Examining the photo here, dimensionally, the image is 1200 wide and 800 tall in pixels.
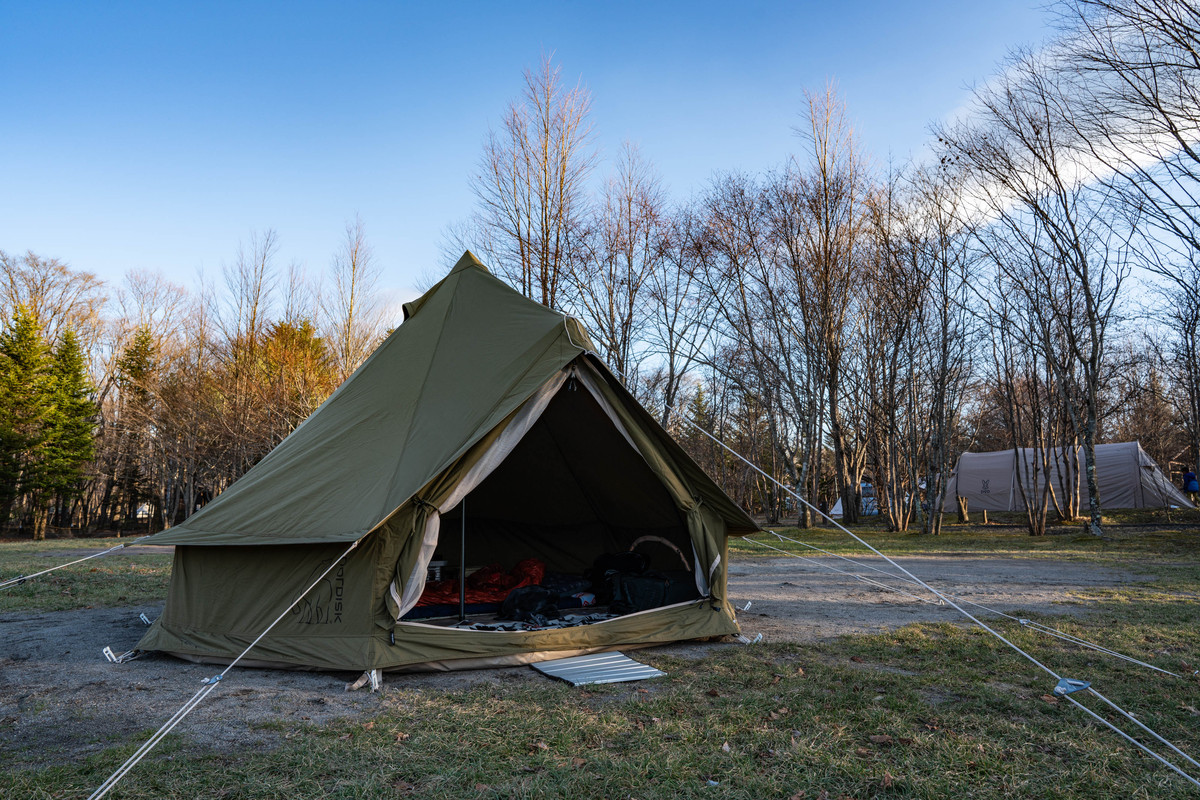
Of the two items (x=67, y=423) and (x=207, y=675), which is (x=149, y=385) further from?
(x=207, y=675)

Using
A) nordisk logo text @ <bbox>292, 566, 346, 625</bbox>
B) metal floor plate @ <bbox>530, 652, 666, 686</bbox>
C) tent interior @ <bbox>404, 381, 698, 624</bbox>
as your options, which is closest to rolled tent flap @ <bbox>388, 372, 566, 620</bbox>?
nordisk logo text @ <bbox>292, 566, 346, 625</bbox>

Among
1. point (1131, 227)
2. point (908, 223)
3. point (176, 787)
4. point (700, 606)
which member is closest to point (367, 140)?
point (700, 606)

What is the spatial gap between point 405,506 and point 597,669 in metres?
1.82

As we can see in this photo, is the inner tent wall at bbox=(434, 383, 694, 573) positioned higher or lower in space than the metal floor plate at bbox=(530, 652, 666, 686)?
higher

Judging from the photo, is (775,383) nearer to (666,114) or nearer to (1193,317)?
(1193,317)

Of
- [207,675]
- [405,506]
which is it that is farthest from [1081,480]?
[207,675]

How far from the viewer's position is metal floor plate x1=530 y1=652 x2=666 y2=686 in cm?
474

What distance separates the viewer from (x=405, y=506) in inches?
196

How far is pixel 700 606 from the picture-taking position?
237 inches

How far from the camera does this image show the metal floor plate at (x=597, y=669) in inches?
187

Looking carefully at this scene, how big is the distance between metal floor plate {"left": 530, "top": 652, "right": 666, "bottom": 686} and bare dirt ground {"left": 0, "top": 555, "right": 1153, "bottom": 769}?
187mm

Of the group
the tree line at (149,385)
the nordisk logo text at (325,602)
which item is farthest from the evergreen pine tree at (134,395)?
the nordisk logo text at (325,602)

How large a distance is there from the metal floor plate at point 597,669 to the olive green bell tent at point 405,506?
0.16 metres

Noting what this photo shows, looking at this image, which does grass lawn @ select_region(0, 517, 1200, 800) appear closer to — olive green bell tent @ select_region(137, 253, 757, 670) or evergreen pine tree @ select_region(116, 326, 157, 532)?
olive green bell tent @ select_region(137, 253, 757, 670)
